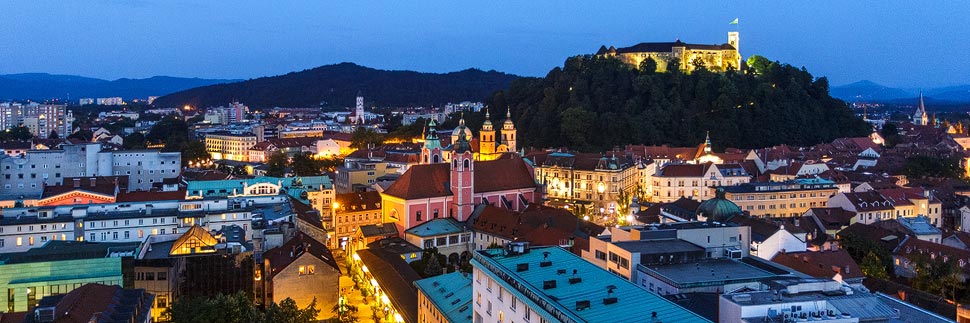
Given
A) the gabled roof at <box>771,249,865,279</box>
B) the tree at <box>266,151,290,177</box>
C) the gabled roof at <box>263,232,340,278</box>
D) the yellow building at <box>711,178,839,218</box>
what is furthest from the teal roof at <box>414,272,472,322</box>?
the tree at <box>266,151,290,177</box>

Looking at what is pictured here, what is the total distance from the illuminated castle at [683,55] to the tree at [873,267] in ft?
180

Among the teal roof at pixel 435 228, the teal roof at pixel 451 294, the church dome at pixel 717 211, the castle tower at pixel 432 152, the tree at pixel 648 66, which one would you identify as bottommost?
the teal roof at pixel 451 294

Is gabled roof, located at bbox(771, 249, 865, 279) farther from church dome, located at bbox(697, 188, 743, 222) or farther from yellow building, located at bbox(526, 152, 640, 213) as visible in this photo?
yellow building, located at bbox(526, 152, 640, 213)

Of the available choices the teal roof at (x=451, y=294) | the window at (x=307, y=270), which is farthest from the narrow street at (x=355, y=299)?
the teal roof at (x=451, y=294)

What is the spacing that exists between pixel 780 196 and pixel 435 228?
2182 centimetres

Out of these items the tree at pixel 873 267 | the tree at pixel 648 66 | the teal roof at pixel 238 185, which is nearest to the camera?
the tree at pixel 873 267

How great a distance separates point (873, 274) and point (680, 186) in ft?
73.9

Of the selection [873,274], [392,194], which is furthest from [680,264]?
[392,194]

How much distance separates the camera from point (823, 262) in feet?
106

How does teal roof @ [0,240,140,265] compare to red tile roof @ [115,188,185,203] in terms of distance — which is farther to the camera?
red tile roof @ [115,188,185,203]

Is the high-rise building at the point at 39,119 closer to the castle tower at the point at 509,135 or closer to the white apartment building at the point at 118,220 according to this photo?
the castle tower at the point at 509,135

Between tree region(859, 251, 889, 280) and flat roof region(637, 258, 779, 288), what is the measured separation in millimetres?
13192

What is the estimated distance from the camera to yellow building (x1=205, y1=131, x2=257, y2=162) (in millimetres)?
91625

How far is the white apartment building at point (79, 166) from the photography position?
5294 cm
